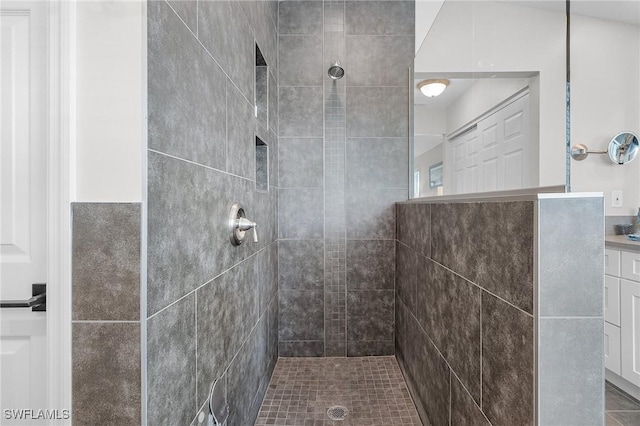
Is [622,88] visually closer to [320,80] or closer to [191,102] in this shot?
[191,102]

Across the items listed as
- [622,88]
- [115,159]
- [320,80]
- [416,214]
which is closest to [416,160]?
[416,214]

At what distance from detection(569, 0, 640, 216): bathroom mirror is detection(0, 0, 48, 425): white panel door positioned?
1290 mm

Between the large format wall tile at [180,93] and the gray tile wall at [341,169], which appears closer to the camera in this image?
the large format wall tile at [180,93]

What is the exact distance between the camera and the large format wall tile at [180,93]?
2.57 feet

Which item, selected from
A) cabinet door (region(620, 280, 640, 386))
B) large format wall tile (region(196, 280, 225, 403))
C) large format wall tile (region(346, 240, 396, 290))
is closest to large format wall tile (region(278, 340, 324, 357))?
large format wall tile (region(346, 240, 396, 290))

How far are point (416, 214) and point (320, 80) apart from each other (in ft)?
4.54

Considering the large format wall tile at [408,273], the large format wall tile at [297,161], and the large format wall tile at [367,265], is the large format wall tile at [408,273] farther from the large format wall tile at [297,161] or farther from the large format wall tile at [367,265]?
the large format wall tile at [297,161]

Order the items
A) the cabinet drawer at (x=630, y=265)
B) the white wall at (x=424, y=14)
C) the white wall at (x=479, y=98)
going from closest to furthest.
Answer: the white wall at (x=479, y=98)
the cabinet drawer at (x=630, y=265)
the white wall at (x=424, y=14)

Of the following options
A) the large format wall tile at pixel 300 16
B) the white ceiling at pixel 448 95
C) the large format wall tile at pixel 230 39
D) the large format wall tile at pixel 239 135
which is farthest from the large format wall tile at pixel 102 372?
the large format wall tile at pixel 300 16

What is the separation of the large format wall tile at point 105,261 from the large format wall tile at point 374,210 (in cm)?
198

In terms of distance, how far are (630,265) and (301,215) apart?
1.94 metres

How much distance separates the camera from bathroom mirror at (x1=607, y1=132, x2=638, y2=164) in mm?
952

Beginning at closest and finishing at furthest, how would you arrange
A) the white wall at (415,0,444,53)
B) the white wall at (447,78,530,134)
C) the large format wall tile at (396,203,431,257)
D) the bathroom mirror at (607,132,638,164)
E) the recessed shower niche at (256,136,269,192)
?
1. the bathroom mirror at (607,132,638,164)
2. the white wall at (447,78,530,134)
3. the large format wall tile at (396,203,431,257)
4. the recessed shower niche at (256,136,269,192)
5. the white wall at (415,0,444,53)

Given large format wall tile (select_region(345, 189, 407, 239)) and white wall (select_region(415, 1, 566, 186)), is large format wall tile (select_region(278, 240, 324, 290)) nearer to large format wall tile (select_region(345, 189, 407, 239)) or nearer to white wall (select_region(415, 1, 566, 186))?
large format wall tile (select_region(345, 189, 407, 239))
